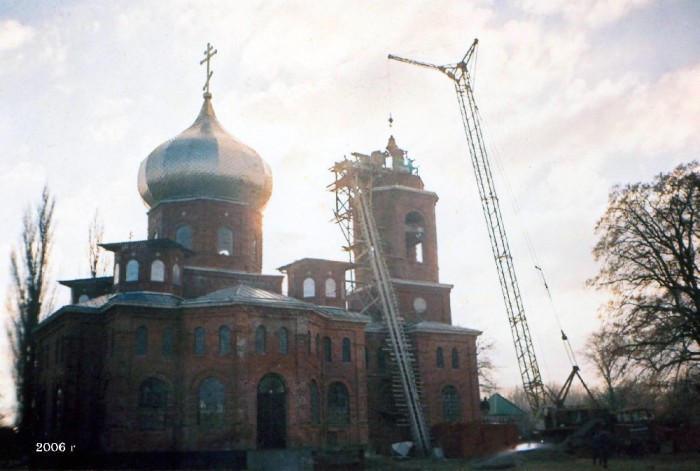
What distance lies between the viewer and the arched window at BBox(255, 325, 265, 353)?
31938 millimetres

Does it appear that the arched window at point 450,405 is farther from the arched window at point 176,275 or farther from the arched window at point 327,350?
the arched window at point 176,275

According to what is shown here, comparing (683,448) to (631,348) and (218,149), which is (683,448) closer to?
(631,348)

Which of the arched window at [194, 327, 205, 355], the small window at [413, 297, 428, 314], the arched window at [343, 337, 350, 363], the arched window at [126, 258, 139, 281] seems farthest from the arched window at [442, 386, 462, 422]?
the arched window at [126, 258, 139, 281]

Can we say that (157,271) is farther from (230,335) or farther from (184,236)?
(230,335)

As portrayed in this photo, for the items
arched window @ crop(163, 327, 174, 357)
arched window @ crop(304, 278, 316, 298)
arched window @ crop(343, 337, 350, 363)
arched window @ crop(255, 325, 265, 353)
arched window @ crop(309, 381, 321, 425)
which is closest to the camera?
arched window @ crop(255, 325, 265, 353)

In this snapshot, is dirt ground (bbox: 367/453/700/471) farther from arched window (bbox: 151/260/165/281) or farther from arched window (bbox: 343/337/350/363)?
arched window (bbox: 151/260/165/281)

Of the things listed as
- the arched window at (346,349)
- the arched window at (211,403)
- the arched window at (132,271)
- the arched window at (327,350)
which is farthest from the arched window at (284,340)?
the arched window at (132,271)

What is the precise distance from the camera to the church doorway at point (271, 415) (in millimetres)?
31422

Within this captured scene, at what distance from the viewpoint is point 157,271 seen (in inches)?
1377

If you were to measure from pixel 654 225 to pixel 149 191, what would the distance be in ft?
84.9

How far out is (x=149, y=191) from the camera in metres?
39.5

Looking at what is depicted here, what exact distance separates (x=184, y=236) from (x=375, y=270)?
10.9 m

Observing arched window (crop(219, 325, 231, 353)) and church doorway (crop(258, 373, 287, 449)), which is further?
arched window (crop(219, 325, 231, 353))

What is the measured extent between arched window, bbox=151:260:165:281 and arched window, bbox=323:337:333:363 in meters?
8.70
